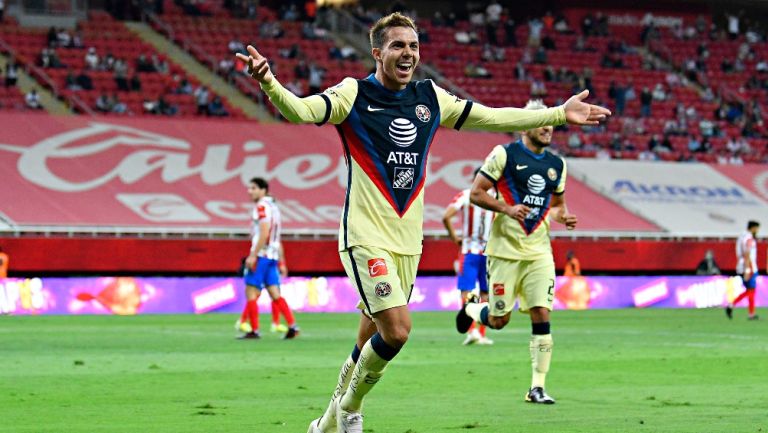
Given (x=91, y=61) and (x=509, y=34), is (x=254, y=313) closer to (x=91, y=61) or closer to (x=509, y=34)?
(x=91, y=61)

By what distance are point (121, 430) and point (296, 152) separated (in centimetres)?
3211

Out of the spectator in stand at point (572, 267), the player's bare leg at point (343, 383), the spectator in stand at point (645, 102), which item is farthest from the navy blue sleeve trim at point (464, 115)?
the spectator in stand at point (645, 102)

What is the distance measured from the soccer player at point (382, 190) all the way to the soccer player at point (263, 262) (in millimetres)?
11513

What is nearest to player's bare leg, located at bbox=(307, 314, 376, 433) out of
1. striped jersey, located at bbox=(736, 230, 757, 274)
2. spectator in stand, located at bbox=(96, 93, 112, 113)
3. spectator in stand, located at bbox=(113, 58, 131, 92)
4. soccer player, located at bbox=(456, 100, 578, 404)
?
soccer player, located at bbox=(456, 100, 578, 404)

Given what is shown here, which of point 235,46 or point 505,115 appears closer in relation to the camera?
point 505,115

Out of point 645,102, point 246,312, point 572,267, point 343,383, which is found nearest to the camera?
Result: point 343,383

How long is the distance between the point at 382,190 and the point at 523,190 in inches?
180

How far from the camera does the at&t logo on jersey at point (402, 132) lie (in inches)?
342

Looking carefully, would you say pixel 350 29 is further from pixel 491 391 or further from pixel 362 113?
pixel 362 113

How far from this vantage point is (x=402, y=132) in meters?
8.71

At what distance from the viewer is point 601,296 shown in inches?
1353

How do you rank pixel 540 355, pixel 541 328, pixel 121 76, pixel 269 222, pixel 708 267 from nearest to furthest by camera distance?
pixel 540 355, pixel 541 328, pixel 269 222, pixel 708 267, pixel 121 76

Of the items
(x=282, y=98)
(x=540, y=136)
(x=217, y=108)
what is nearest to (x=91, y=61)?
(x=217, y=108)

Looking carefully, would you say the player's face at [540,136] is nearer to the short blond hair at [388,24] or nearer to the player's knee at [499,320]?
the player's knee at [499,320]
